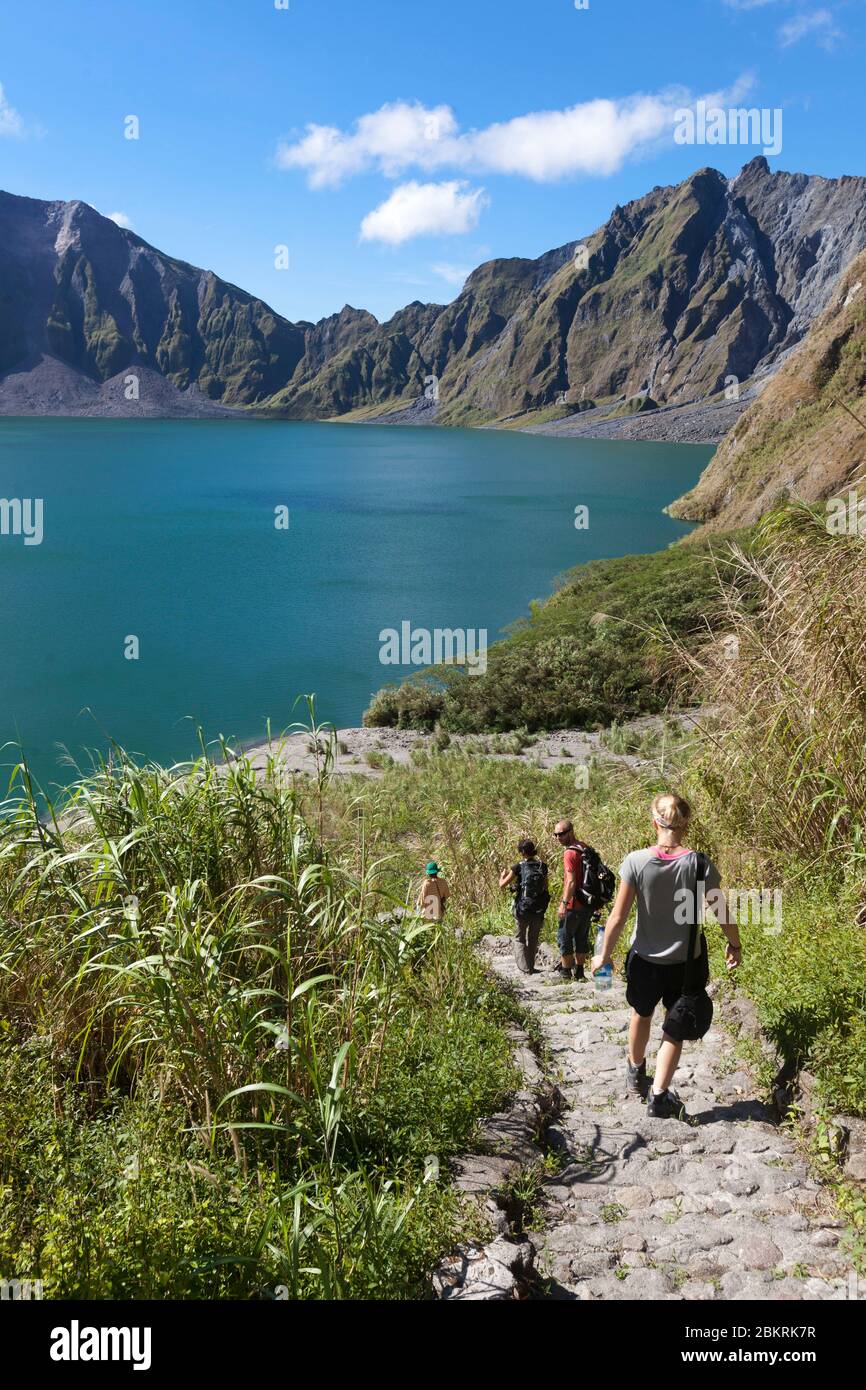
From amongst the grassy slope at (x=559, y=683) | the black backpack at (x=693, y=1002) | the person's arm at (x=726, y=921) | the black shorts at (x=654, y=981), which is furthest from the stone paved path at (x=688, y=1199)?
the grassy slope at (x=559, y=683)

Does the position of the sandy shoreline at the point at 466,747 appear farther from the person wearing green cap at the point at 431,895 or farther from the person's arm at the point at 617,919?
the person's arm at the point at 617,919

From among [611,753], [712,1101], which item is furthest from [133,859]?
[611,753]

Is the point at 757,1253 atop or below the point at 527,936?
→ atop

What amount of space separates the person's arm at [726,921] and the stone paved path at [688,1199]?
0.67 meters

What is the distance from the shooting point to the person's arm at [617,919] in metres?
4.48

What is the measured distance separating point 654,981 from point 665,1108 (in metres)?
0.60

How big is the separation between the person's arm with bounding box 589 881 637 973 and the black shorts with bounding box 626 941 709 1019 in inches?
5.3

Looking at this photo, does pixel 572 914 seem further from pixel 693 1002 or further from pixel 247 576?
pixel 247 576

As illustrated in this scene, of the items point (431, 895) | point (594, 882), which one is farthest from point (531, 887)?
point (431, 895)

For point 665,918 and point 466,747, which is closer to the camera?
point 665,918

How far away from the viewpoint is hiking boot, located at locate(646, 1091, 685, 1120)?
443 centimetres

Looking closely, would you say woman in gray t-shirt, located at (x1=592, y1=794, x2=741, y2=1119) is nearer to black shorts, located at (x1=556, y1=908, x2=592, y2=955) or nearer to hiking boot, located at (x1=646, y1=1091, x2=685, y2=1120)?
hiking boot, located at (x1=646, y1=1091, x2=685, y2=1120)

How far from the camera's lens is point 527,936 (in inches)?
292

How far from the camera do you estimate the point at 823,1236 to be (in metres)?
3.42
